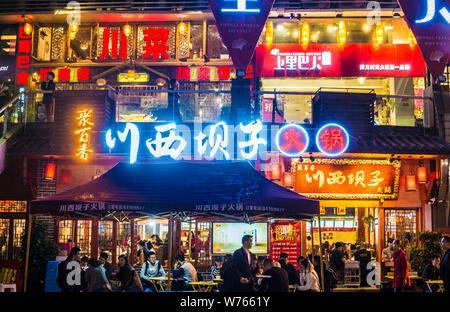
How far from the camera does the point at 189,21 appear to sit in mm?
20469

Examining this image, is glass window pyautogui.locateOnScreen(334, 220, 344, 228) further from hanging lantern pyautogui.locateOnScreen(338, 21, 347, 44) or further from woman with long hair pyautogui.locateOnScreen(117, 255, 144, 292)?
woman with long hair pyautogui.locateOnScreen(117, 255, 144, 292)

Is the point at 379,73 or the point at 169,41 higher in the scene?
the point at 169,41

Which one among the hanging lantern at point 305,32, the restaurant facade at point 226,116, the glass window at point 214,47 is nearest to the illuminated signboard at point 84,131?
the restaurant facade at point 226,116

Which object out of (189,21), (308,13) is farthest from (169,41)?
(308,13)

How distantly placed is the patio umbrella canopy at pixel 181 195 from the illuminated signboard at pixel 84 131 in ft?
16.0

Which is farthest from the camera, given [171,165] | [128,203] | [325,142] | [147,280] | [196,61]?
[196,61]

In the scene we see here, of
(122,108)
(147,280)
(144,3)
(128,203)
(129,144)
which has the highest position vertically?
(144,3)

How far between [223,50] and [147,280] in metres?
10.1

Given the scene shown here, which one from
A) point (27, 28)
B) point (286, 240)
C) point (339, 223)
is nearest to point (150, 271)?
point (286, 240)

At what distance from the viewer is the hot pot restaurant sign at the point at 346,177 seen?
17453 mm

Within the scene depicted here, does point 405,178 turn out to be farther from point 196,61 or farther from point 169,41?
point 169,41

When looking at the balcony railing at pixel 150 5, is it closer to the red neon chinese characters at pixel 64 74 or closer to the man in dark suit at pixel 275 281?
the red neon chinese characters at pixel 64 74

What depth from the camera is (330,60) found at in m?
19.3

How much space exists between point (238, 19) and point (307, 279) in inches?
261
